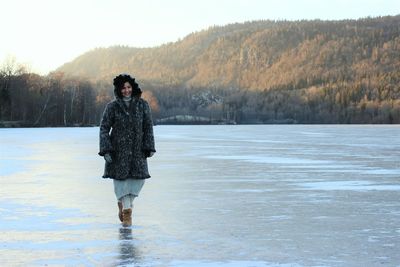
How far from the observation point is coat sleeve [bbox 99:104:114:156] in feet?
30.9

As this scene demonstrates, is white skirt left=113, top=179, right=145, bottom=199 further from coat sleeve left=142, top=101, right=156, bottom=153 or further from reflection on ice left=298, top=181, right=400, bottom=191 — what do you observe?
reflection on ice left=298, top=181, right=400, bottom=191

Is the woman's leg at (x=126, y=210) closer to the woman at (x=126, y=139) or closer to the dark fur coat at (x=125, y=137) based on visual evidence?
the woman at (x=126, y=139)

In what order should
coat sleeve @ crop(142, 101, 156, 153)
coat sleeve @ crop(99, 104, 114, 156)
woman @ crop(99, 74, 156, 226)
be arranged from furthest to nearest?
coat sleeve @ crop(142, 101, 156, 153)
woman @ crop(99, 74, 156, 226)
coat sleeve @ crop(99, 104, 114, 156)

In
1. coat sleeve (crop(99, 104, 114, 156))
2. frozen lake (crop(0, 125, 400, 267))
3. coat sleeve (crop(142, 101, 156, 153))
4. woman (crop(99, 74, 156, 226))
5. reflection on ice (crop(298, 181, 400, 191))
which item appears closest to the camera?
frozen lake (crop(0, 125, 400, 267))

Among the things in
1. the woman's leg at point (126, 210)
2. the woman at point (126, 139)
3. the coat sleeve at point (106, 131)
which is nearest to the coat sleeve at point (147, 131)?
the woman at point (126, 139)

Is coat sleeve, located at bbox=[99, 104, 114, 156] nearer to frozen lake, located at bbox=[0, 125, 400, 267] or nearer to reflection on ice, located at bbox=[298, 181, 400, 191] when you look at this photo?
frozen lake, located at bbox=[0, 125, 400, 267]

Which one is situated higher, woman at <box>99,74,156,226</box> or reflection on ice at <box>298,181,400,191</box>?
woman at <box>99,74,156,226</box>

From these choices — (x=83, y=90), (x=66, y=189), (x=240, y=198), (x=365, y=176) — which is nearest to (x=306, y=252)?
(x=240, y=198)

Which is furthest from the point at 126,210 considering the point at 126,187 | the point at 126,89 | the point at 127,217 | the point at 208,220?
the point at 126,89

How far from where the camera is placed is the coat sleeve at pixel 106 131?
9422 mm

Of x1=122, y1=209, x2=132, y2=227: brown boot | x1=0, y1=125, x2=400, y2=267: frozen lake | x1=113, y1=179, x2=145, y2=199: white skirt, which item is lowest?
x1=0, y1=125, x2=400, y2=267: frozen lake

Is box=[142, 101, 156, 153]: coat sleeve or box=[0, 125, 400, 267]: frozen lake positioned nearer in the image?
box=[0, 125, 400, 267]: frozen lake

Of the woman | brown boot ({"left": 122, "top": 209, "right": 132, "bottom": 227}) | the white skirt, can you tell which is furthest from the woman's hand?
brown boot ({"left": 122, "top": 209, "right": 132, "bottom": 227})

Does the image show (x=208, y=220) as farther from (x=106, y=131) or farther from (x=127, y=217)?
(x=106, y=131)
